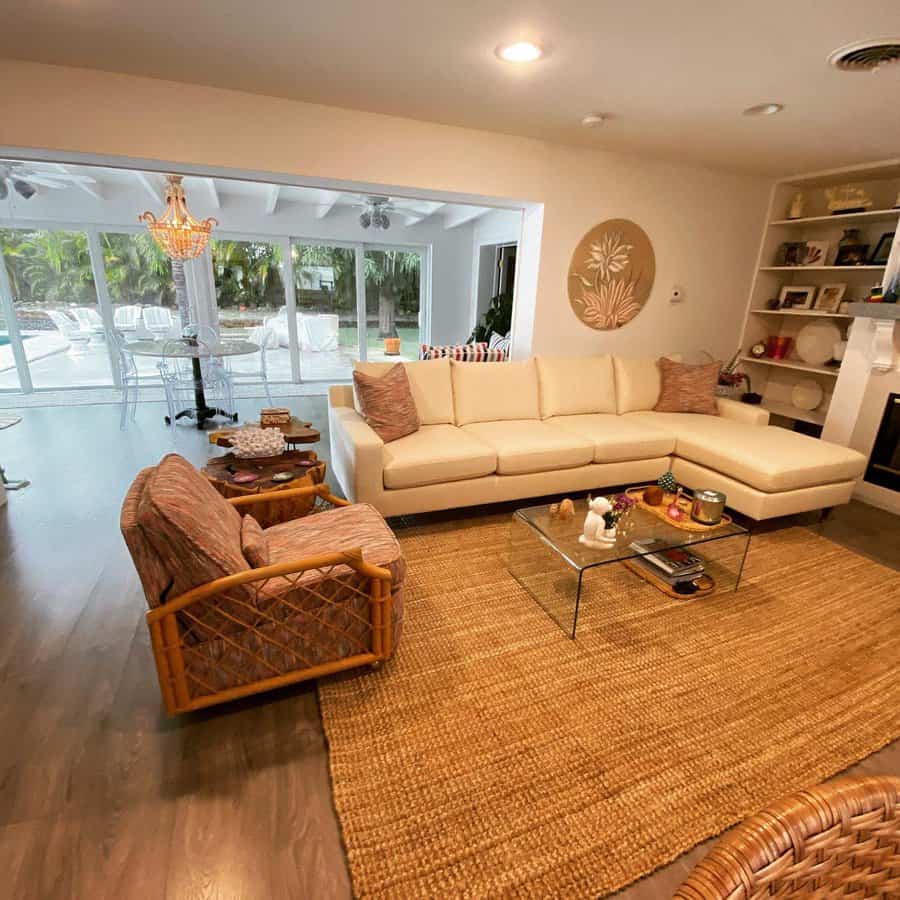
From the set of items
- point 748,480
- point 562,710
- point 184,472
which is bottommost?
point 562,710

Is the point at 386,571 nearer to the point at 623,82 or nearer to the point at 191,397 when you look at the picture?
the point at 623,82

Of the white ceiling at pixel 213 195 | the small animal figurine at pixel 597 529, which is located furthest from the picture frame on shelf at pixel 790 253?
the small animal figurine at pixel 597 529

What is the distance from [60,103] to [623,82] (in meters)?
2.88

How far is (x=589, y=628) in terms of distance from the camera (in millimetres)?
2113

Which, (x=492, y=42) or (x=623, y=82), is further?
(x=623, y=82)

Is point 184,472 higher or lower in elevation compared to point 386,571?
higher

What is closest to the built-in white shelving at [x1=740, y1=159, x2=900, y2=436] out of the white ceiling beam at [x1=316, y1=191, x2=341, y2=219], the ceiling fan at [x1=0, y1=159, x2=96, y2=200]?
the white ceiling beam at [x1=316, y1=191, x2=341, y2=219]

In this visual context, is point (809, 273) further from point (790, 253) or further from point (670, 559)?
point (670, 559)

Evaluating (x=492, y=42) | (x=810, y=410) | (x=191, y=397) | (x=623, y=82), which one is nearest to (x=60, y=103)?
(x=492, y=42)

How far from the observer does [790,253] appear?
4.43 metres

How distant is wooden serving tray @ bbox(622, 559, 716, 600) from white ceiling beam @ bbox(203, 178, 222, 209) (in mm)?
5198

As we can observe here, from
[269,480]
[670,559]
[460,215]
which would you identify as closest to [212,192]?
[460,215]

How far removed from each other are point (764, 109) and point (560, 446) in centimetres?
215

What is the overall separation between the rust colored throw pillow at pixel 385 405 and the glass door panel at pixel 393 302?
4.46 metres
